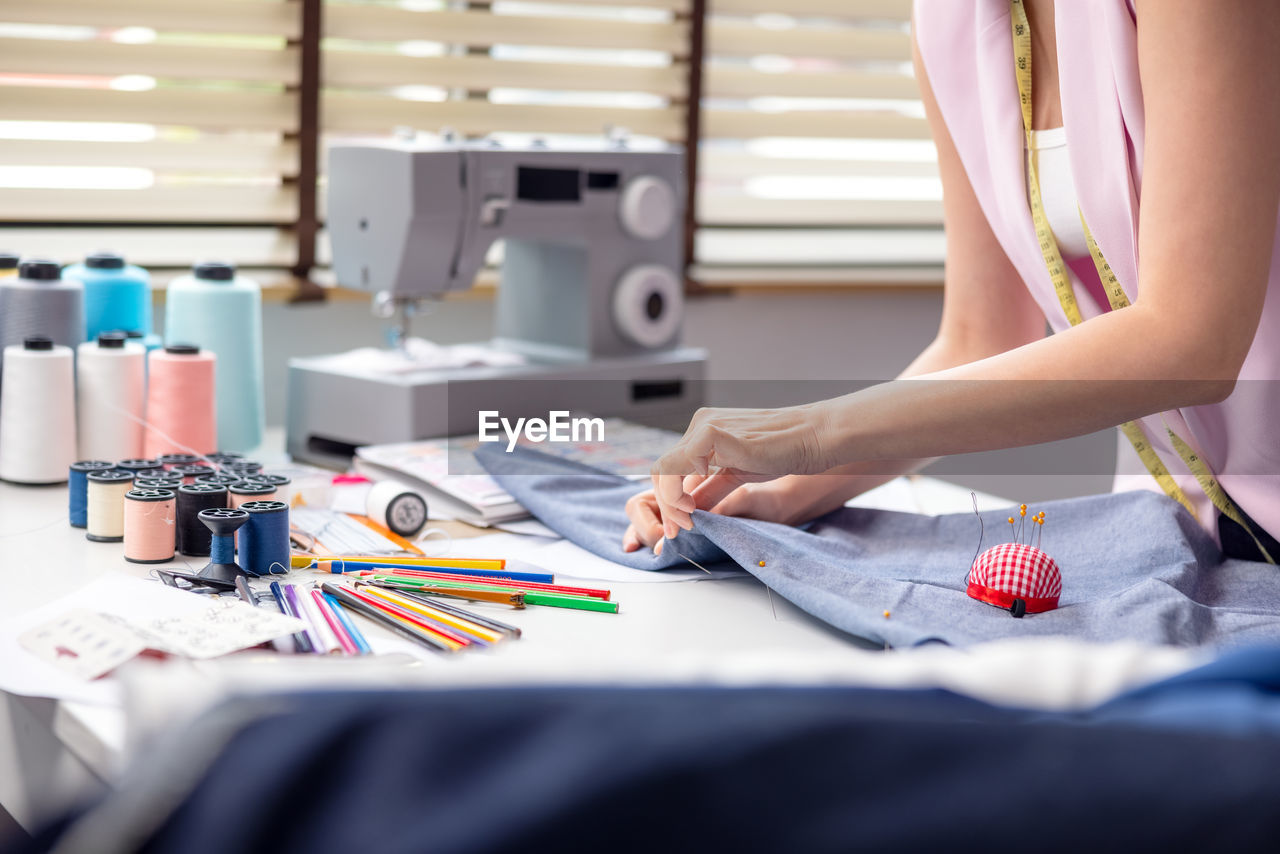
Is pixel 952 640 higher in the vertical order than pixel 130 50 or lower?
lower

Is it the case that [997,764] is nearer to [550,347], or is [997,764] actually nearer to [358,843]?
[358,843]

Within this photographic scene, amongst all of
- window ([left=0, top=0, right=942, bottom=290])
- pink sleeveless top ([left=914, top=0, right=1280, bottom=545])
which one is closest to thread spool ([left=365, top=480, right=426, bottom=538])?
pink sleeveless top ([left=914, top=0, right=1280, bottom=545])

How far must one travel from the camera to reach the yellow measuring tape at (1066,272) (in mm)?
1218

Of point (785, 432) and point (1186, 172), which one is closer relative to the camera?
point (1186, 172)

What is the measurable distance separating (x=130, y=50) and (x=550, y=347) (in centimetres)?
109

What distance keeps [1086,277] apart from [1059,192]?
0.10 meters

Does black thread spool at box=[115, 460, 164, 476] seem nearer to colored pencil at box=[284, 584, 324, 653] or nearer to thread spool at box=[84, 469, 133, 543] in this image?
thread spool at box=[84, 469, 133, 543]

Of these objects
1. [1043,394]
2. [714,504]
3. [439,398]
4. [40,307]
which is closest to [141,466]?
[40,307]

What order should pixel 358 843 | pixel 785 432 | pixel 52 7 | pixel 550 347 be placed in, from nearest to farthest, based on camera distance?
pixel 358 843 < pixel 785 432 < pixel 550 347 < pixel 52 7

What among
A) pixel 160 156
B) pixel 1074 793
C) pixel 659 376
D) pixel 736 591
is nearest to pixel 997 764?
pixel 1074 793

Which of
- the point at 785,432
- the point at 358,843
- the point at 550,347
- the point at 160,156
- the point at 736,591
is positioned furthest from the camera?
the point at 160,156

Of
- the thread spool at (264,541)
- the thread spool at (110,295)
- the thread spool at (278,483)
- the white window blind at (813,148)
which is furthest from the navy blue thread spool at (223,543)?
the white window blind at (813,148)

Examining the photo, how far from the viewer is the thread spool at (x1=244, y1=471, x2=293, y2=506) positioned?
51.9 inches

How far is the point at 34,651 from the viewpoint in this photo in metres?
0.95
